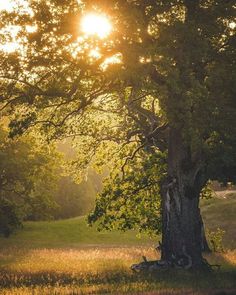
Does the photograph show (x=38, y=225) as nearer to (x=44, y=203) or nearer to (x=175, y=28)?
(x=44, y=203)

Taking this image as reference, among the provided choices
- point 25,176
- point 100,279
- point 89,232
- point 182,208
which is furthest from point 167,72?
point 89,232

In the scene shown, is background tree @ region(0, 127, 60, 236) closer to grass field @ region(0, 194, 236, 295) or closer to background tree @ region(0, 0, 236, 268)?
grass field @ region(0, 194, 236, 295)

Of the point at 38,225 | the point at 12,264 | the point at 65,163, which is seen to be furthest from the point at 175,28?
the point at 38,225

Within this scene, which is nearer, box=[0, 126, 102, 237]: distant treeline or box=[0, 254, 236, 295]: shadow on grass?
box=[0, 254, 236, 295]: shadow on grass

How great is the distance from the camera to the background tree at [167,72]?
1745cm

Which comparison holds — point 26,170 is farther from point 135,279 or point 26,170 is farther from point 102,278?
point 135,279

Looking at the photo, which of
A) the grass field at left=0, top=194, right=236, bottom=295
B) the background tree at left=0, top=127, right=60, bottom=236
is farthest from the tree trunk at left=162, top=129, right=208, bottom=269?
the background tree at left=0, top=127, right=60, bottom=236

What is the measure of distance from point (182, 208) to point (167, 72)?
6.94m

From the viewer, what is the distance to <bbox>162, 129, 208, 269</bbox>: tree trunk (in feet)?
71.1

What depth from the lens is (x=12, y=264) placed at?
26.5 m

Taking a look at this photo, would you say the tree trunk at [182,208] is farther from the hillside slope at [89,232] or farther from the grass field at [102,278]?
the hillside slope at [89,232]

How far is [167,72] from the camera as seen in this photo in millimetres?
17266

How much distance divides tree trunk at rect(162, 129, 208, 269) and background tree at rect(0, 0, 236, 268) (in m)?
0.04

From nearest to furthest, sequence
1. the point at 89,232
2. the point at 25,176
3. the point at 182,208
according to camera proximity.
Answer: the point at 182,208 < the point at 25,176 < the point at 89,232
